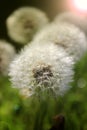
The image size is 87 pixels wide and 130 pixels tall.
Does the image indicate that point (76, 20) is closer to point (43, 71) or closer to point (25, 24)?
point (25, 24)

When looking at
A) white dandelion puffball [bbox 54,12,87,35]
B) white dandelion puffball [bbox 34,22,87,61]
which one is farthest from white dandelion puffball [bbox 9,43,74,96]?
white dandelion puffball [bbox 54,12,87,35]

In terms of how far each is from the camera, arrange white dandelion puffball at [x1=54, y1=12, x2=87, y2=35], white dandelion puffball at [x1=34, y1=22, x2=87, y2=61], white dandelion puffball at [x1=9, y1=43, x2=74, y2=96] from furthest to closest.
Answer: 1. white dandelion puffball at [x1=54, y1=12, x2=87, y2=35]
2. white dandelion puffball at [x1=34, y1=22, x2=87, y2=61]
3. white dandelion puffball at [x1=9, y1=43, x2=74, y2=96]

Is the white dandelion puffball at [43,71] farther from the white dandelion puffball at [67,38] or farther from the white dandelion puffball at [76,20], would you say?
the white dandelion puffball at [76,20]

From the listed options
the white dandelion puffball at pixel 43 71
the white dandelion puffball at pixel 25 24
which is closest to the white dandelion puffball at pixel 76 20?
the white dandelion puffball at pixel 25 24

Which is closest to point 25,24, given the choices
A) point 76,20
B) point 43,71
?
point 76,20

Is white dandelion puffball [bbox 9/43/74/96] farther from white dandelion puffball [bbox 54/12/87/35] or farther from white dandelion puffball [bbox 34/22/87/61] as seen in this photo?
white dandelion puffball [bbox 54/12/87/35]

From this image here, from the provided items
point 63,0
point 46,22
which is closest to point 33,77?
point 46,22
